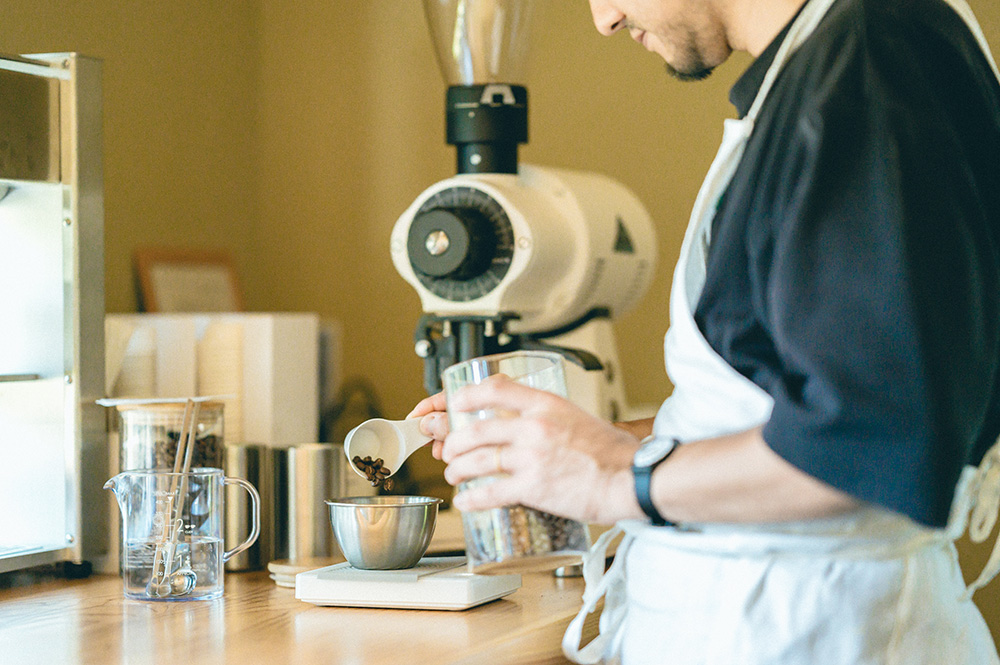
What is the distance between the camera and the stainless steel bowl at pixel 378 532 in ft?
3.85

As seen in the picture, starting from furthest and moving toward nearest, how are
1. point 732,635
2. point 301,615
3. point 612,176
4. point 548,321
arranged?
point 612,176 < point 548,321 < point 301,615 < point 732,635

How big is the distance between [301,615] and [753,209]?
634mm

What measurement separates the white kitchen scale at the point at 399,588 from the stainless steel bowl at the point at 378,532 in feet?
0.05

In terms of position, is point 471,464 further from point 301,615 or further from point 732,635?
point 301,615

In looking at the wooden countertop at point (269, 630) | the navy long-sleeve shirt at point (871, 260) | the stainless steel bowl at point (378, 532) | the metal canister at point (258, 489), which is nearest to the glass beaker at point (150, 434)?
the metal canister at point (258, 489)

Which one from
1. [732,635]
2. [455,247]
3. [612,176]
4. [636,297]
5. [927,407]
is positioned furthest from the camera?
[612,176]

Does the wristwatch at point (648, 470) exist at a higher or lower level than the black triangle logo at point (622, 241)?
lower

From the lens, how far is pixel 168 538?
1.19 m

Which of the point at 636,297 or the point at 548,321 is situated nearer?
the point at 548,321

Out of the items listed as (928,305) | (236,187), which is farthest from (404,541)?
(236,187)

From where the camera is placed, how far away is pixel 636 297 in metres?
1.68

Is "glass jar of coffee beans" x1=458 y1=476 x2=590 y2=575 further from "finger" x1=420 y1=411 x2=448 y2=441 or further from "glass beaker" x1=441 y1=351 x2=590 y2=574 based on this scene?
"finger" x1=420 y1=411 x2=448 y2=441

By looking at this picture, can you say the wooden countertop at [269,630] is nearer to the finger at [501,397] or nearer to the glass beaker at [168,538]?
the glass beaker at [168,538]

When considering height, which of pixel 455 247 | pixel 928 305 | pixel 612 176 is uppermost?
pixel 612 176
